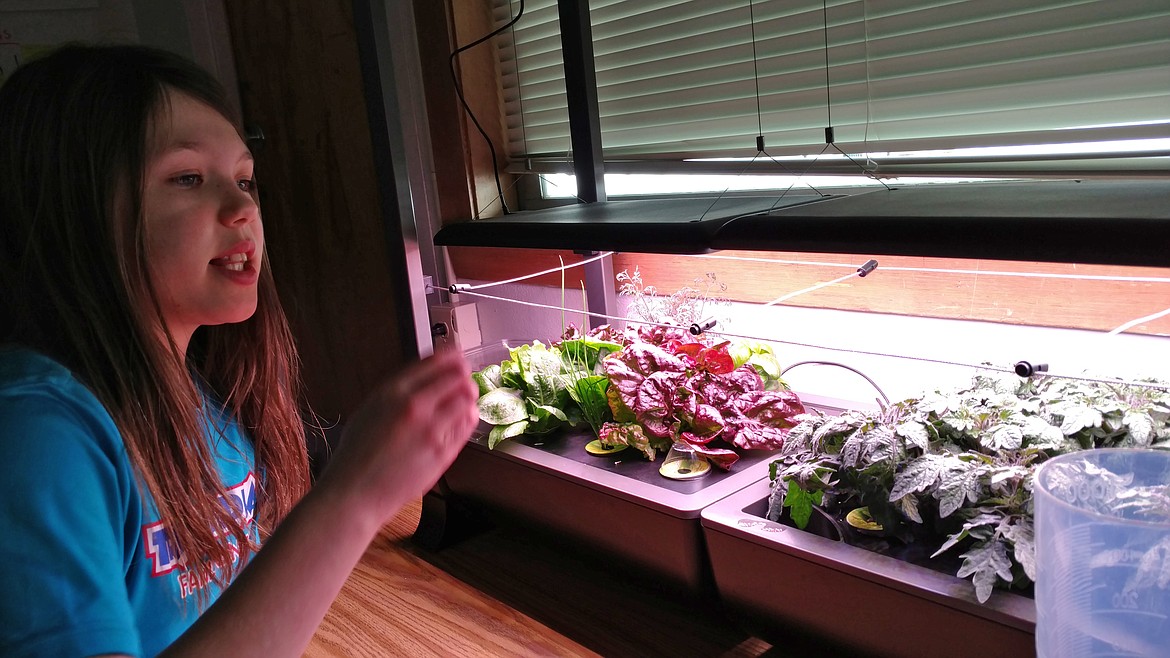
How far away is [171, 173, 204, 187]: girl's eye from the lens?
29.0 inches

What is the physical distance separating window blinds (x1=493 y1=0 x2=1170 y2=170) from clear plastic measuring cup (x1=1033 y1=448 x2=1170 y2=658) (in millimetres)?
485

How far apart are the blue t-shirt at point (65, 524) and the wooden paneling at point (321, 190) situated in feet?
3.76

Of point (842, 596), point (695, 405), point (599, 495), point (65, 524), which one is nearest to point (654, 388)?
point (695, 405)

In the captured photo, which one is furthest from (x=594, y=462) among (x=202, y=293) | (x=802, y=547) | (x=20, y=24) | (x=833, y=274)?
(x=20, y=24)

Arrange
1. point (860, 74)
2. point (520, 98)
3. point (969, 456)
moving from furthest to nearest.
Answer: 1. point (520, 98)
2. point (860, 74)
3. point (969, 456)

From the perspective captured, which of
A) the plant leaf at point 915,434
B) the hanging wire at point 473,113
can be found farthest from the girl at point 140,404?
the hanging wire at point 473,113

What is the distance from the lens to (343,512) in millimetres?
570

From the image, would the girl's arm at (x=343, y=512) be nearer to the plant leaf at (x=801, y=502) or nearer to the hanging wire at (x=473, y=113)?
the plant leaf at (x=801, y=502)

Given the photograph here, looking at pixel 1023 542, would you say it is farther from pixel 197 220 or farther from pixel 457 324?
pixel 457 324

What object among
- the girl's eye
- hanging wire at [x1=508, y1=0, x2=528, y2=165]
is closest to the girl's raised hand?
the girl's eye

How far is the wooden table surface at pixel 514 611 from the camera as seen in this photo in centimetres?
109

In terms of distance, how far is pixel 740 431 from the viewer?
3.80 feet

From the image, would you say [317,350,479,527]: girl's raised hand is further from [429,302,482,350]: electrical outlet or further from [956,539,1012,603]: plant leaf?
[429,302,482,350]: electrical outlet

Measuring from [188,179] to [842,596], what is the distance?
72cm
